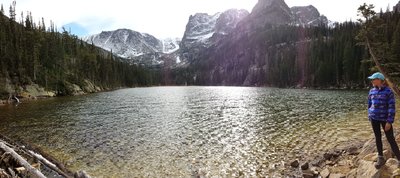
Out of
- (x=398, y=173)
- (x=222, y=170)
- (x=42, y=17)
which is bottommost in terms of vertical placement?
(x=222, y=170)

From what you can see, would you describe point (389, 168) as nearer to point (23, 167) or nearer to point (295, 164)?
point (295, 164)

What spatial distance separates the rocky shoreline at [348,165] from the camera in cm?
1024

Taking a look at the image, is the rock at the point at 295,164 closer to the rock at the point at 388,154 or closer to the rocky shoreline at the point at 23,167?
the rock at the point at 388,154

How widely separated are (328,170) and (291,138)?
9.69 meters

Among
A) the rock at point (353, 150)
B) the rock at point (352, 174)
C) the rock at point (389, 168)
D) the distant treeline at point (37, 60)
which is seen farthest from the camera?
the distant treeline at point (37, 60)

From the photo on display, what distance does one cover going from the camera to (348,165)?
13.2 metres

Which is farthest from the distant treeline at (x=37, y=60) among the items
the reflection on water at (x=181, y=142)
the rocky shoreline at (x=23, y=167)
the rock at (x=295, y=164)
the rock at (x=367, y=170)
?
the rock at (x=367, y=170)

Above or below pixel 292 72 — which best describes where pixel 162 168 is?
below

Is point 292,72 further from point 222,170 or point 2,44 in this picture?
point 222,170

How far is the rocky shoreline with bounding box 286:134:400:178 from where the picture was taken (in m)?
10.2

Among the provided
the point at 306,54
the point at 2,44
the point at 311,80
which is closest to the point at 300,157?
the point at 2,44

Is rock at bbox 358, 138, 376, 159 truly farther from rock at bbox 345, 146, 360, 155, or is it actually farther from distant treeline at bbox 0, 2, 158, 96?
distant treeline at bbox 0, 2, 158, 96

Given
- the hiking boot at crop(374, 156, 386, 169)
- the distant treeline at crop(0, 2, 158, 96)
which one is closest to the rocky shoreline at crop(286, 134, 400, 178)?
the hiking boot at crop(374, 156, 386, 169)

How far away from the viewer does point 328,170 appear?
13.1 m
